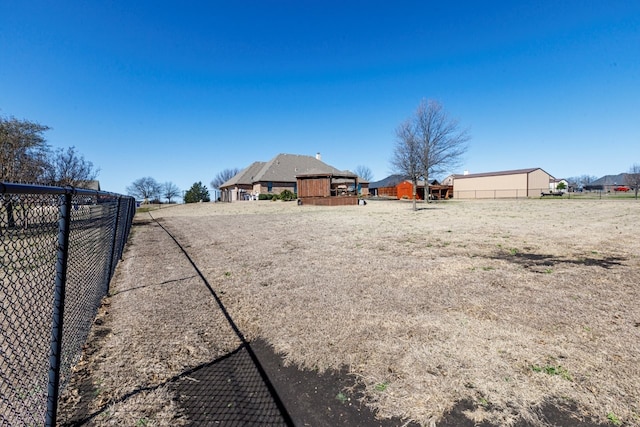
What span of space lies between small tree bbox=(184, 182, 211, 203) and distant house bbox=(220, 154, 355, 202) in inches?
716

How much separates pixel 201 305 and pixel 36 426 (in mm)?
2169

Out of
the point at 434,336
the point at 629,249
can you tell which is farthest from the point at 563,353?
the point at 629,249

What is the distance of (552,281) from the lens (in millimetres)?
4859

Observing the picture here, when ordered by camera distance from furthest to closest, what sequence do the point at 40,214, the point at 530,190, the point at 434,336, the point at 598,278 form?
1. the point at 530,190
2. the point at 598,278
3. the point at 434,336
4. the point at 40,214

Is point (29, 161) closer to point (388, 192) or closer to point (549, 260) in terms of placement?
point (549, 260)

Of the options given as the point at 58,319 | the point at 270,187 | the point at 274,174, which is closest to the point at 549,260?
the point at 58,319

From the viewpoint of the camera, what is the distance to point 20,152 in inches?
594

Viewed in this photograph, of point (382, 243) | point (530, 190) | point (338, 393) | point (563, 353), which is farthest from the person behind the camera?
point (530, 190)

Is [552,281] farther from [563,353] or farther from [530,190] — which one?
[530,190]

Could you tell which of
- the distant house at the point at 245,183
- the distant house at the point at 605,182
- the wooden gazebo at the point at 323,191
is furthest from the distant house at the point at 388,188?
the distant house at the point at 605,182

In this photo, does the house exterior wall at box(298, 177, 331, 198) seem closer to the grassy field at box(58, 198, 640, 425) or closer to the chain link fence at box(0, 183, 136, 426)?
→ the grassy field at box(58, 198, 640, 425)

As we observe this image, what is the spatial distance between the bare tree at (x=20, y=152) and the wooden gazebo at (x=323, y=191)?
19.1 meters

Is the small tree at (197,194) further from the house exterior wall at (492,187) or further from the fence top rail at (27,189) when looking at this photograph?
the fence top rail at (27,189)

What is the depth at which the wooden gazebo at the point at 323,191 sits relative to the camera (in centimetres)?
2828
